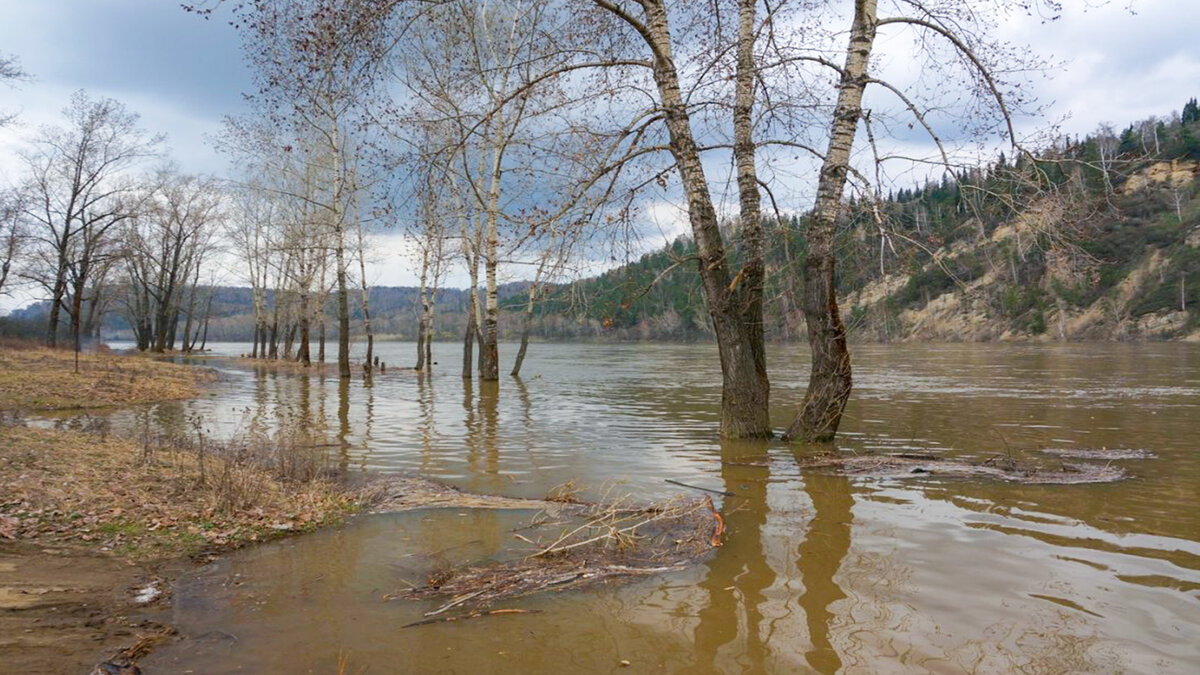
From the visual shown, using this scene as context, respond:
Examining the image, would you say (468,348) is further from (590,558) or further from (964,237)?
(590,558)

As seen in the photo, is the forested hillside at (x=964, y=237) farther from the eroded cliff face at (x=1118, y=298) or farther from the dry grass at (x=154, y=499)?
the eroded cliff face at (x=1118, y=298)

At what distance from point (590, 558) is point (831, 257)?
6695mm

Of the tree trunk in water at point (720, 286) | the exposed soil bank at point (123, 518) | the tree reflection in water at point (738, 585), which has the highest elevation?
the tree trunk in water at point (720, 286)

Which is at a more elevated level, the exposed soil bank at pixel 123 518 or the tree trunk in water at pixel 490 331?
the tree trunk in water at pixel 490 331

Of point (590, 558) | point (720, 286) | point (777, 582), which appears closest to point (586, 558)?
point (590, 558)

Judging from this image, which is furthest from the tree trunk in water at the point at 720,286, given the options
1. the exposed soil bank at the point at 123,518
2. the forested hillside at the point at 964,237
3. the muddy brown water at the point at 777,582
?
the exposed soil bank at the point at 123,518

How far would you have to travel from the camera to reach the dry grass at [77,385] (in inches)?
603

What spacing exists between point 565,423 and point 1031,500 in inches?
379

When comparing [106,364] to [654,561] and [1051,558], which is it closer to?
[654,561]

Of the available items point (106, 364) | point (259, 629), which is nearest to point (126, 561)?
point (259, 629)

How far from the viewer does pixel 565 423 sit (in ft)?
48.6

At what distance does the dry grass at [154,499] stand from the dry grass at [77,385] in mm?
8945

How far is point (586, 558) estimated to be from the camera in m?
4.98

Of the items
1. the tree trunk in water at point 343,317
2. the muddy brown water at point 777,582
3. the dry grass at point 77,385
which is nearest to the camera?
the muddy brown water at point 777,582
